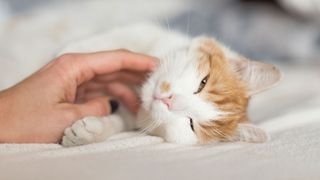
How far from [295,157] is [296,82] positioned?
92 centimetres

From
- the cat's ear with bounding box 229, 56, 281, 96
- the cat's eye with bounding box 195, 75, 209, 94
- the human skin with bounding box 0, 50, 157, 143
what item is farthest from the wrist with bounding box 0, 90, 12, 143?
the cat's ear with bounding box 229, 56, 281, 96

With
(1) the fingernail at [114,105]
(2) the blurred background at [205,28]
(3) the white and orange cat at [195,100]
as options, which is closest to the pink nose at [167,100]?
(3) the white and orange cat at [195,100]

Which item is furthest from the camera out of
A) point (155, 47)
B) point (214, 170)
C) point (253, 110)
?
point (253, 110)

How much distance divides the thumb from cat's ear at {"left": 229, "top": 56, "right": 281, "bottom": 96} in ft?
1.28

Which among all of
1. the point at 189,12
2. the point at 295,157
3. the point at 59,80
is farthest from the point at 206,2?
the point at 295,157

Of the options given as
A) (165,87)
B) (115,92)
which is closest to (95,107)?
(115,92)

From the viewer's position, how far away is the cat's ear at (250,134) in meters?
1.28

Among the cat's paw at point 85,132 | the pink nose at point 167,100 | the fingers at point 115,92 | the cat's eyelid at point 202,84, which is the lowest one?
the cat's paw at point 85,132

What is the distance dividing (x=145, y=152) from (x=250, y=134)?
0.30 meters

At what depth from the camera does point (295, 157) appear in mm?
1123

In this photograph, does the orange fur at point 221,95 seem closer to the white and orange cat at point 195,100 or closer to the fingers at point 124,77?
the white and orange cat at point 195,100

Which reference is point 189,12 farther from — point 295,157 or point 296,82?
point 295,157

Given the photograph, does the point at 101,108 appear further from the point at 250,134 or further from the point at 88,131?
the point at 250,134

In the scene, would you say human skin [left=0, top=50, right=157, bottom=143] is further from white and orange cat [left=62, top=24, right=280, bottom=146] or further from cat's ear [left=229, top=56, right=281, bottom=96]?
cat's ear [left=229, top=56, right=281, bottom=96]
